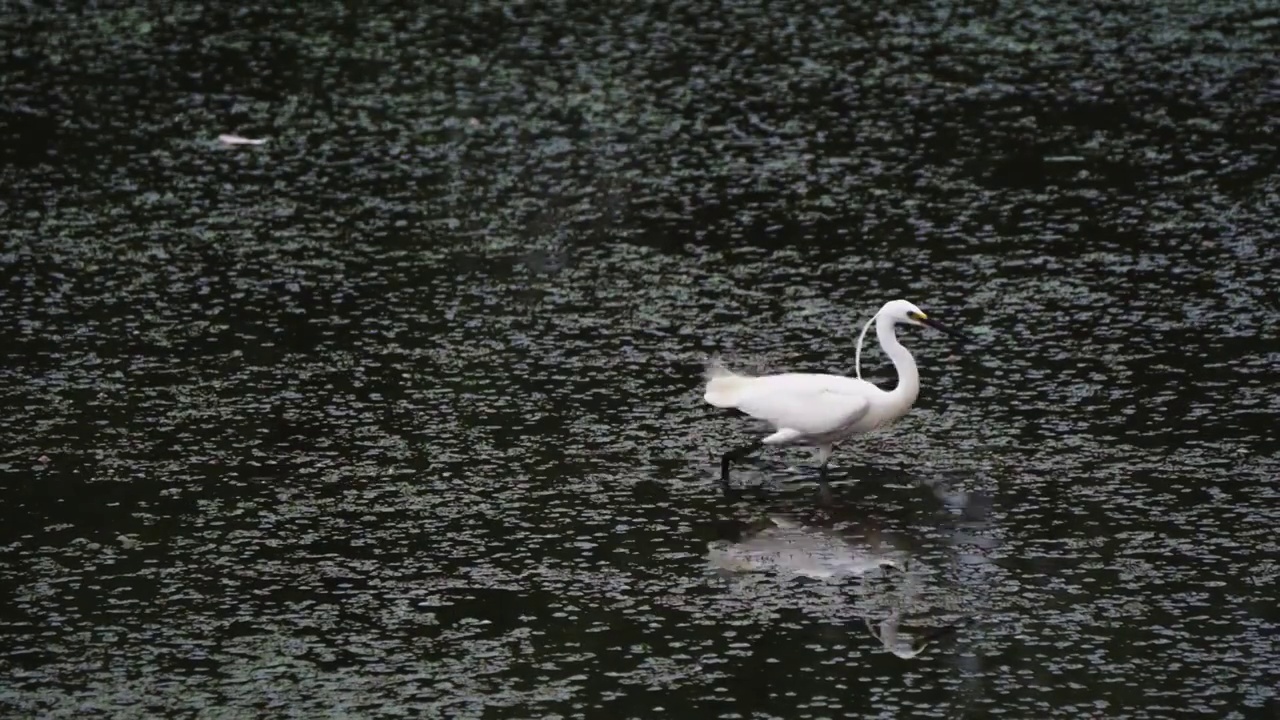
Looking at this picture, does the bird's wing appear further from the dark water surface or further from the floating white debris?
the floating white debris

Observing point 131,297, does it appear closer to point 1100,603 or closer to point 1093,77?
point 1100,603

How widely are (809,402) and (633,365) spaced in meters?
2.45

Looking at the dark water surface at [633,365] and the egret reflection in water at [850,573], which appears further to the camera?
the egret reflection in water at [850,573]

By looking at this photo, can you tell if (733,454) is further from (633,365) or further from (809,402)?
(633,365)

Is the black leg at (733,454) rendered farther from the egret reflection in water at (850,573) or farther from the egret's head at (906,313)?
the egret's head at (906,313)

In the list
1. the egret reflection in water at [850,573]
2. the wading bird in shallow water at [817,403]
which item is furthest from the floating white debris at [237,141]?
the egret reflection in water at [850,573]

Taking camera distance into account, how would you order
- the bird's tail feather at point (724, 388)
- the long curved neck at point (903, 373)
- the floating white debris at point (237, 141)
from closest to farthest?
1. the long curved neck at point (903, 373)
2. the bird's tail feather at point (724, 388)
3. the floating white debris at point (237, 141)

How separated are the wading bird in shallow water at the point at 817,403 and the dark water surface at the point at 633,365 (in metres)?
0.32

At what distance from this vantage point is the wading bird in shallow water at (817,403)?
12.5m

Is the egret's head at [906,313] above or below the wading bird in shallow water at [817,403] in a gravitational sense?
above

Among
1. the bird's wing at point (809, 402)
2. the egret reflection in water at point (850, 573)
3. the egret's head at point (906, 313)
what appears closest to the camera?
the egret reflection in water at point (850, 573)

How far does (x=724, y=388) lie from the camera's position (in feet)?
42.7

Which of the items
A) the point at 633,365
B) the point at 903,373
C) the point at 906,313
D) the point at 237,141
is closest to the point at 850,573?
the point at 903,373

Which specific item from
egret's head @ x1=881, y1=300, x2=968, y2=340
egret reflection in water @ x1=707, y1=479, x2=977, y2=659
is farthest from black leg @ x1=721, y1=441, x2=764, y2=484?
egret's head @ x1=881, y1=300, x2=968, y2=340
